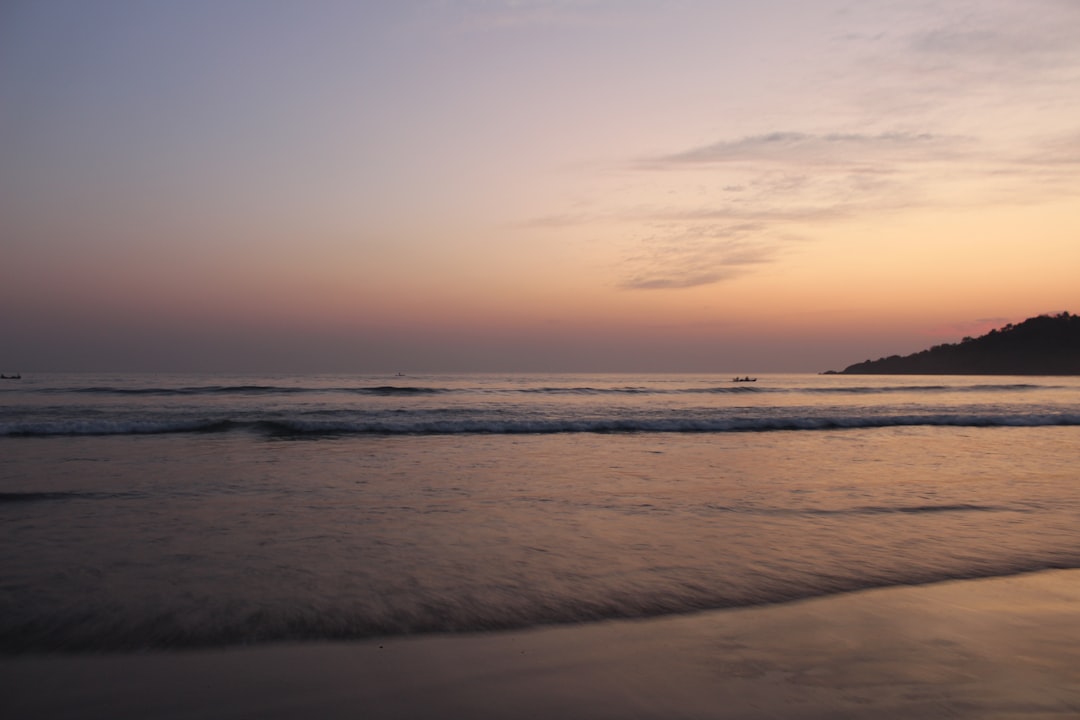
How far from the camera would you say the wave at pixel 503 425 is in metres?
19.4

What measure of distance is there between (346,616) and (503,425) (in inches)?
675

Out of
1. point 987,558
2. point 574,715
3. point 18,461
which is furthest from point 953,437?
point 18,461

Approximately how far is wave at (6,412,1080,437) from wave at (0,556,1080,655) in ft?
48.0

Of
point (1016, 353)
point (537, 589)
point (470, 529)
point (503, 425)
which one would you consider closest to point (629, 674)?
point (537, 589)

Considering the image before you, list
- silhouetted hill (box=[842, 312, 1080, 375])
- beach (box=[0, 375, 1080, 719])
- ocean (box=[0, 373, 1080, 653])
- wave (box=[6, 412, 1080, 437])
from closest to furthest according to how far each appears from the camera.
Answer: beach (box=[0, 375, 1080, 719])
ocean (box=[0, 373, 1080, 653])
wave (box=[6, 412, 1080, 437])
silhouetted hill (box=[842, 312, 1080, 375])

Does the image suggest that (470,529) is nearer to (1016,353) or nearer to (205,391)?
(205,391)

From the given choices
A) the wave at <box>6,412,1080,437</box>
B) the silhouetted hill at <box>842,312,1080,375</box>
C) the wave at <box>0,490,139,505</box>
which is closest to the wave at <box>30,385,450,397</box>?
the wave at <box>6,412,1080,437</box>

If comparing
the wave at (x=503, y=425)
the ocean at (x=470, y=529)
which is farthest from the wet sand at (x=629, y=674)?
the wave at (x=503, y=425)

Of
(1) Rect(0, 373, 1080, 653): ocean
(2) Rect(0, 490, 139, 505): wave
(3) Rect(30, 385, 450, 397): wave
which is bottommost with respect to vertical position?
(1) Rect(0, 373, 1080, 653): ocean

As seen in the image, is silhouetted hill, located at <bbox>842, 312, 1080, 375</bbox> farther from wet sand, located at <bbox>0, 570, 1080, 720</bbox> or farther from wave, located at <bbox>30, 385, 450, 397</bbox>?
wet sand, located at <bbox>0, 570, 1080, 720</bbox>

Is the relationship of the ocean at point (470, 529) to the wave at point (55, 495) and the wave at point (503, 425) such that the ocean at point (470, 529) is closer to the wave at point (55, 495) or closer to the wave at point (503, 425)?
the wave at point (55, 495)

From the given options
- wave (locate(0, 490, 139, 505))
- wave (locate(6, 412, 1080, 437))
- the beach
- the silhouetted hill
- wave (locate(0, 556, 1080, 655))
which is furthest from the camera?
the silhouetted hill

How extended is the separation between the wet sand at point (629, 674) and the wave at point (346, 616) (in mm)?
171

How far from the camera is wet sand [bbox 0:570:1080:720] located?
10.7 ft
